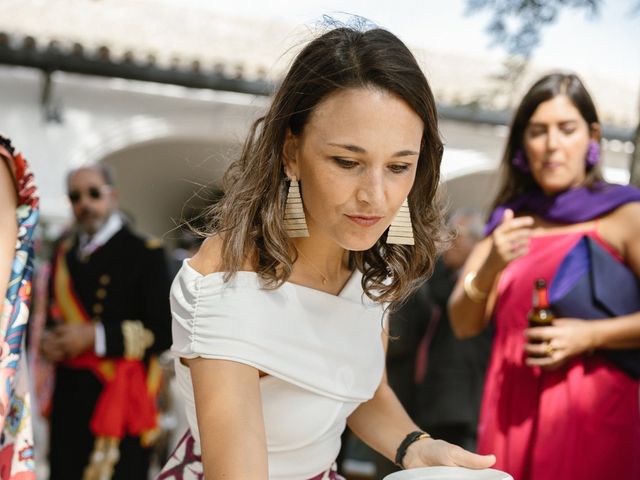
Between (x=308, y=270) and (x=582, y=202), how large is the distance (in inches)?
52.2

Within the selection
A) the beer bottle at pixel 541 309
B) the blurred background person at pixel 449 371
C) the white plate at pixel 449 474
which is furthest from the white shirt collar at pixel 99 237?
the white plate at pixel 449 474

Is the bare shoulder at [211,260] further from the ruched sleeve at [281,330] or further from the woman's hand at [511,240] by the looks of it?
the woman's hand at [511,240]

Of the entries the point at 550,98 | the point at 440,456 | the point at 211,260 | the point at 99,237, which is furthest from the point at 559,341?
the point at 99,237

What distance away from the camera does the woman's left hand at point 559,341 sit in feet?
8.66

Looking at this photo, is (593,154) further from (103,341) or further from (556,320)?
(103,341)

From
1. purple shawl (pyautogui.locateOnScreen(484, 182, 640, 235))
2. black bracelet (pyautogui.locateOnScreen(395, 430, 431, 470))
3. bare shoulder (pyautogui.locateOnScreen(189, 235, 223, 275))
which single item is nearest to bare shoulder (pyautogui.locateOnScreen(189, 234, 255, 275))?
bare shoulder (pyautogui.locateOnScreen(189, 235, 223, 275))

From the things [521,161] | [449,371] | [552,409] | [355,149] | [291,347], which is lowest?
[449,371]

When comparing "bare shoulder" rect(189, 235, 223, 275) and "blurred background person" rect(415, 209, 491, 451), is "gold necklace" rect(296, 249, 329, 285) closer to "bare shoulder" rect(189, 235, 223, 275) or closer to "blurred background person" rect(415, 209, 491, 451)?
"bare shoulder" rect(189, 235, 223, 275)

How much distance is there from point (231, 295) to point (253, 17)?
14.2 metres

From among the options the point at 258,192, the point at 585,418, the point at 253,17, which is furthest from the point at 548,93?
the point at 253,17

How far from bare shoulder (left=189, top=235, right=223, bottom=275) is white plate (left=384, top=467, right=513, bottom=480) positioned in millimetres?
536

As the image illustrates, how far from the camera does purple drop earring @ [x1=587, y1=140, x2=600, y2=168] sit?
3008mm

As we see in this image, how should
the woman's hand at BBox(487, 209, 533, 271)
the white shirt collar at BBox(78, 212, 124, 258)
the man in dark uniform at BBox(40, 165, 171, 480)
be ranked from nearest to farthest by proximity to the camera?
1. the woman's hand at BBox(487, 209, 533, 271)
2. the man in dark uniform at BBox(40, 165, 171, 480)
3. the white shirt collar at BBox(78, 212, 124, 258)

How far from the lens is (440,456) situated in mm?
1818
